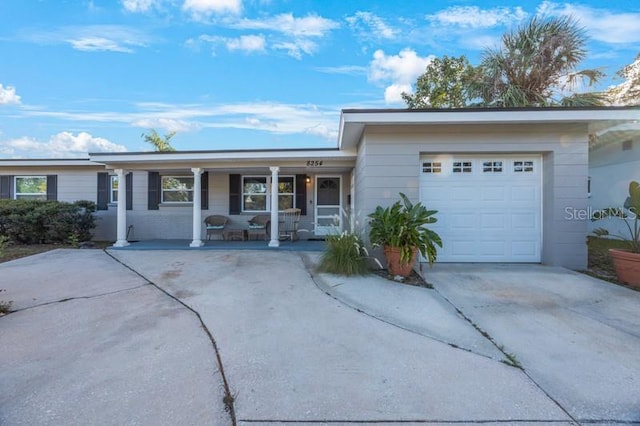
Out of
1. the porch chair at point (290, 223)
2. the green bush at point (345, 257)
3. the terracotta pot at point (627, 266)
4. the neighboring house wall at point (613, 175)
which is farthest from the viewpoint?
the porch chair at point (290, 223)

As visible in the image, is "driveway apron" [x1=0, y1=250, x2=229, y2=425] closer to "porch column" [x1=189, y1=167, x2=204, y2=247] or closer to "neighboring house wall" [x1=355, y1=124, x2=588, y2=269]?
"porch column" [x1=189, y1=167, x2=204, y2=247]

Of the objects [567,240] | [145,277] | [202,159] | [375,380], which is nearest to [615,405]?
[375,380]

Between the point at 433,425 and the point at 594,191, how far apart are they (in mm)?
13030

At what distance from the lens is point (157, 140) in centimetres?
2533

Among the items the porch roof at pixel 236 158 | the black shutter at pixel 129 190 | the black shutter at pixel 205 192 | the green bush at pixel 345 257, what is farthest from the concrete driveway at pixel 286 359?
the black shutter at pixel 129 190

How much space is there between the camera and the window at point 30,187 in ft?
34.9

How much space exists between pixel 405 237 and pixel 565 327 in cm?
235

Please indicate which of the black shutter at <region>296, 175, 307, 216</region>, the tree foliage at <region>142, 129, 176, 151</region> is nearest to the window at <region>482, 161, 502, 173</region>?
the black shutter at <region>296, 175, 307, 216</region>

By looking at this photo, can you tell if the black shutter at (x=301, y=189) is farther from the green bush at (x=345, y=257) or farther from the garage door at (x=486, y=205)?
the green bush at (x=345, y=257)

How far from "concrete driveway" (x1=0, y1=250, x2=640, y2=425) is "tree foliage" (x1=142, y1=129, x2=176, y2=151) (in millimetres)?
23327

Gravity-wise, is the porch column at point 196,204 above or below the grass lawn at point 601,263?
above

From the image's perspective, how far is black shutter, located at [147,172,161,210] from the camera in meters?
10.2

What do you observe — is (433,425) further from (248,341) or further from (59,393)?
(59,393)

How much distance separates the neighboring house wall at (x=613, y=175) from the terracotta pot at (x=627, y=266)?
18.6 feet
